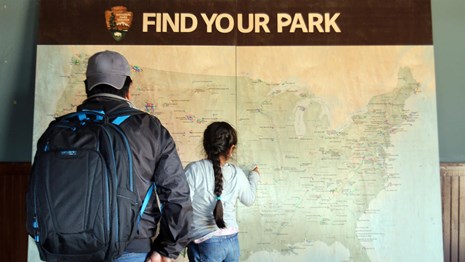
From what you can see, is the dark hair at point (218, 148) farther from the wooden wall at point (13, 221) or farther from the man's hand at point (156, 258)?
the wooden wall at point (13, 221)

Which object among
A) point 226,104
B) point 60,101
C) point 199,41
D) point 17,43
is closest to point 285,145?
point 226,104

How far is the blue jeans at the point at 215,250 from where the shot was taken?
1987 mm

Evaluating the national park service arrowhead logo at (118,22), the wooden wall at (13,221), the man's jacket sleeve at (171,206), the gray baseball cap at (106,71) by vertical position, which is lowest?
the wooden wall at (13,221)

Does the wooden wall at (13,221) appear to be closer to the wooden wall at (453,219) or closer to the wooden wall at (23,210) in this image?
the wooden wall at (23,210)

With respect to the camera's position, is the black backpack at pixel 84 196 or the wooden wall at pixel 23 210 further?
the wooden wall at pixel 23 210

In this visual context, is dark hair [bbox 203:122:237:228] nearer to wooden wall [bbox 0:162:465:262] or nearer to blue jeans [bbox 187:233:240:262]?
blue jeans [bbox 187:233:240:262]

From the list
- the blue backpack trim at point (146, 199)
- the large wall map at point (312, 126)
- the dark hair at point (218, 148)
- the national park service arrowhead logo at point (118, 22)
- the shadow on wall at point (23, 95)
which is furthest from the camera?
the shadow on wall at point (23, 95)

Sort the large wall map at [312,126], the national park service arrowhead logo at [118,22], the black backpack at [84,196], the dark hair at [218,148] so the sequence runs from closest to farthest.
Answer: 1. the black backpack at [84,196]
2. the dark hair at [218,148]
3. the large wall map at [312,126]
4. the national park service arrowhead logo at [118,22]

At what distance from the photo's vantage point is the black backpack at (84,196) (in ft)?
3.73


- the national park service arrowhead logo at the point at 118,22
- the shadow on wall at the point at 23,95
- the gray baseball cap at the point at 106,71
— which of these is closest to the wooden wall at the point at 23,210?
the shadow on wall at the point at 23,95

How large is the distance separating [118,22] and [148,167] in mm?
1895

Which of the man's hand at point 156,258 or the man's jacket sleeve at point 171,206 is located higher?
the man's jacket sleeve at point 171,206

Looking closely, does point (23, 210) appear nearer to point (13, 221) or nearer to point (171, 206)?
point (13, 221)

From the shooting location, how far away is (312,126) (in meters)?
2.83
